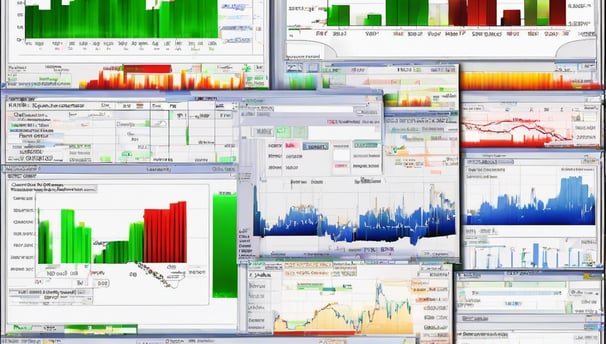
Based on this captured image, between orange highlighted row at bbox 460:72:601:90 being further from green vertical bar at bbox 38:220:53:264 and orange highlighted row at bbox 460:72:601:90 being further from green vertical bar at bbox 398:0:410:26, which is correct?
green vertical bar at bbox 38:220:53:264

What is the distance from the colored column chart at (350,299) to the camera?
251cm

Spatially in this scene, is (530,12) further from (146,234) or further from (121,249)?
(121,249)

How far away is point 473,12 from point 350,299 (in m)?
1.22

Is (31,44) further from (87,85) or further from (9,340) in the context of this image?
(9,340)

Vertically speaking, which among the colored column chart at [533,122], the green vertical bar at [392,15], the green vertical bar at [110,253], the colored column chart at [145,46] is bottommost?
the green vertical bar at [110,253]

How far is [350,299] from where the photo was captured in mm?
2520

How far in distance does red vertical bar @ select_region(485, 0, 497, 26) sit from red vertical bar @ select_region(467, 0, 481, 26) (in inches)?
1.4

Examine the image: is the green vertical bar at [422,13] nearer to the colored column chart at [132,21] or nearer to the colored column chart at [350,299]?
the colored column chart at [132,21]

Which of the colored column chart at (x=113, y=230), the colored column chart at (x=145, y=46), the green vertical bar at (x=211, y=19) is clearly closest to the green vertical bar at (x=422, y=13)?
the colored column chart at (x=145, y=46)

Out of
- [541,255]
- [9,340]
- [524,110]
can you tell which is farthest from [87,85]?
[541,255]

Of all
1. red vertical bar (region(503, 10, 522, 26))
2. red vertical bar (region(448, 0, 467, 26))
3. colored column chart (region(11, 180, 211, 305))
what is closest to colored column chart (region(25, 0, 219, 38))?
colored column chart (region(11, 180, 211, 305))

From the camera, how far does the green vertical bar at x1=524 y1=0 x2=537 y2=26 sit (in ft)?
8.34

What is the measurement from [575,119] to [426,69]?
2.03 ft

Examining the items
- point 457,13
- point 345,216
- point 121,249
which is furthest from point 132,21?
point 457,13
